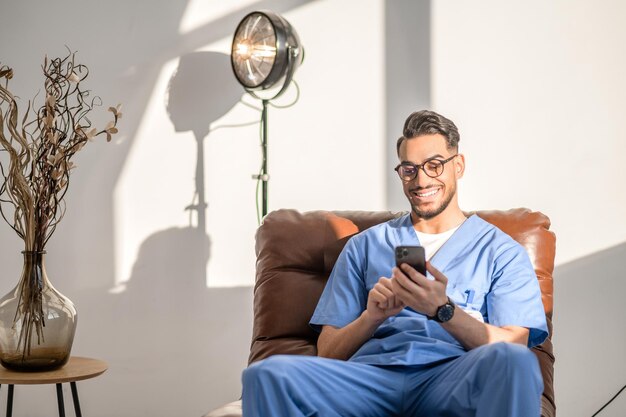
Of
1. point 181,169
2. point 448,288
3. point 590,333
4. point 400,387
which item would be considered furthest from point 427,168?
point 181,169

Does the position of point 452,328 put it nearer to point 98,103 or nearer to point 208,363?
point 208,363

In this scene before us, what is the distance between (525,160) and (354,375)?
1.38 m

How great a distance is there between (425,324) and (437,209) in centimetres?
35

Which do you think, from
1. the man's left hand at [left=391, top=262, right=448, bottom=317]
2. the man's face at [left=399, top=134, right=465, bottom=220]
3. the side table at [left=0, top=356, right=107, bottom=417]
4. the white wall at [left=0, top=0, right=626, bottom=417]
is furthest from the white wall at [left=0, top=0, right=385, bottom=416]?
the man's left hand at [left=391, top=262, right=448, bottom=317]

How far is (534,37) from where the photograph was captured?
3057 mm

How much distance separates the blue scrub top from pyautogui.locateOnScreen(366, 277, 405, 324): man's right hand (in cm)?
8

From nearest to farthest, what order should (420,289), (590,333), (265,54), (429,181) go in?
(420,289)
(429,181)
(265,54)
(590,333)

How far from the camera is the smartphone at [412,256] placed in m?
1.97

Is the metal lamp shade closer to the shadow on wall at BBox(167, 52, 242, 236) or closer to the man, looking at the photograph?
the shadow on wall at BBox(167, 52, 242, 236)

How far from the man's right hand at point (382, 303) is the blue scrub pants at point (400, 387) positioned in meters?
0.13

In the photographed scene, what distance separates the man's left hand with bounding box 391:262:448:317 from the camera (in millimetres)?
1967

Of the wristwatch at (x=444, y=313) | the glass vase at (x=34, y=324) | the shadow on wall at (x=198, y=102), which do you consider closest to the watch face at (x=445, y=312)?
the wristwatch at (x=444, y=313)

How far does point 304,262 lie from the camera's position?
97.6 inches

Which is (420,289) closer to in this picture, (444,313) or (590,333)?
(444,313)
